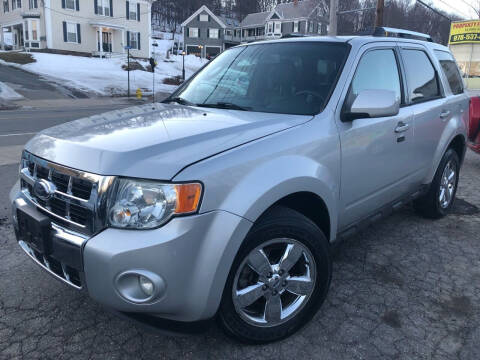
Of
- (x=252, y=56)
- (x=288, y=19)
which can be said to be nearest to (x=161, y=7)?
(x=288, y=19)

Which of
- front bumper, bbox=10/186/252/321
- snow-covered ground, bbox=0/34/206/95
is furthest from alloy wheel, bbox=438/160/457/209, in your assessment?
snow-covered ground, bbox=0/34/206/95

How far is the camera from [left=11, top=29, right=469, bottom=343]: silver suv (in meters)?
1.97

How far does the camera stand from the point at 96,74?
98.8ft

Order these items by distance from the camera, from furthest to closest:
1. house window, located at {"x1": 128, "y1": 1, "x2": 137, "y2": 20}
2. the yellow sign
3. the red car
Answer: house window, located at {"x1": 128, "y1": 1, "x2": 137, "y2": 20}
the yellow sign
the red car

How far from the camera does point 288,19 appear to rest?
193ft

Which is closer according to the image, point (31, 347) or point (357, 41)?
point (31, 347)

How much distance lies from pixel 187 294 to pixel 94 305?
45.8 inches

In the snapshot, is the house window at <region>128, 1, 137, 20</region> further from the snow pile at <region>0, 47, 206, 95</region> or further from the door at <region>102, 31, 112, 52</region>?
the snow pile at <region>0, 47, 206, 95</region>

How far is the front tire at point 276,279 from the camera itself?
2.23 meters

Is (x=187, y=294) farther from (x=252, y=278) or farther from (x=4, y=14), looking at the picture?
(x=4, y=14)

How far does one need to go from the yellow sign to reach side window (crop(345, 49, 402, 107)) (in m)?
28.4

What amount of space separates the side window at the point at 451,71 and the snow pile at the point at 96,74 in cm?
2277

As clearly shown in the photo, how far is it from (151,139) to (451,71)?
12.7 feet

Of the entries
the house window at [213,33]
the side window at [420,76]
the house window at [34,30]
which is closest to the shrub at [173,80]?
the house window at [34,30]
